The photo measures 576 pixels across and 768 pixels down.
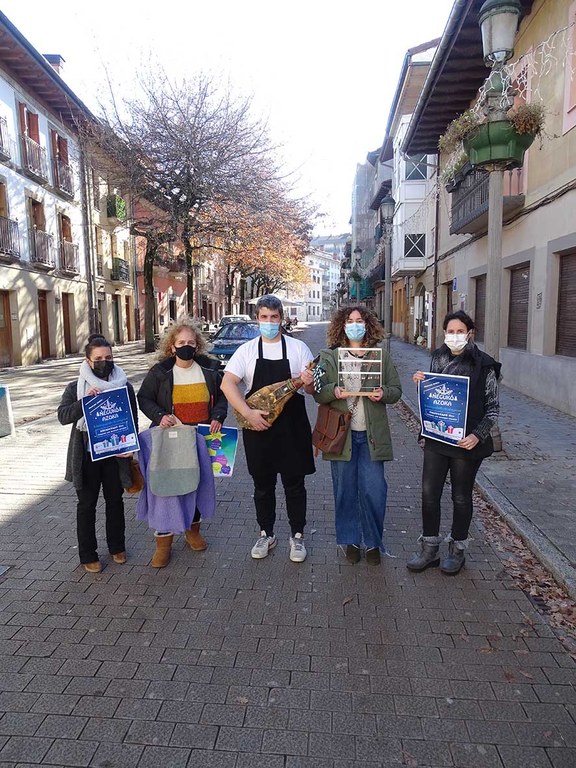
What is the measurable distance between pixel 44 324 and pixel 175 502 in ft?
65.7

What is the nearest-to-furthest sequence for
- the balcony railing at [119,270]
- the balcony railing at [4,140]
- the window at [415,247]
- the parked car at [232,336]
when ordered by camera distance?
the parked car at [232,336], the balcony railing at [4,140], the window at [415,247], the balcony railing at [119,270]

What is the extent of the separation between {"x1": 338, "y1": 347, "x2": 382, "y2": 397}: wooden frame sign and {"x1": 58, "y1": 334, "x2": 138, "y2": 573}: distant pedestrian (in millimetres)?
1511

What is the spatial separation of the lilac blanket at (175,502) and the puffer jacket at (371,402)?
93 cm

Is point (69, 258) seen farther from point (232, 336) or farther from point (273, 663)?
point (273, 663)

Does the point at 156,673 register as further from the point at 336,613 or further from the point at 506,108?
the point at 506,108

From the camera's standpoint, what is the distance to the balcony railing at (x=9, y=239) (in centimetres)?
1758

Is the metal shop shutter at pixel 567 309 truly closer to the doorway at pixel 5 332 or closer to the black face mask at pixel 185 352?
the black face mask at pixel 185 352

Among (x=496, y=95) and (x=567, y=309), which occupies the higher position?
(x=496, y=95)

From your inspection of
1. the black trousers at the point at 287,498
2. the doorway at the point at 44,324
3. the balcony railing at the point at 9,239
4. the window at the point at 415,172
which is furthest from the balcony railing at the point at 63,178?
the black trousers at the point at 287,498

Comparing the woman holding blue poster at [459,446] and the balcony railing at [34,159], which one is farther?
the balcony railing at [34,159]

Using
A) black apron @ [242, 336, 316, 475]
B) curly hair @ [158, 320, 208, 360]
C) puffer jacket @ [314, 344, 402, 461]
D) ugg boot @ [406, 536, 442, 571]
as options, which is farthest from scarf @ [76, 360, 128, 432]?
ugg boot @ [406, 536, 442, 571]

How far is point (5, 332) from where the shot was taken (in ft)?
59.9

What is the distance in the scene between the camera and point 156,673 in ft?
9.04

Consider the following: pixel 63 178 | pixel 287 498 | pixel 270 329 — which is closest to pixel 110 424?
pixel 270 329
